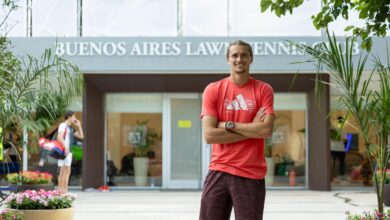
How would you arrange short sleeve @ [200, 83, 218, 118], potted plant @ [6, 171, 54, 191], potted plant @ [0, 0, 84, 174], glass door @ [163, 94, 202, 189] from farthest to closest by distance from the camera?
glass door @ [163, 94, 202, 189] < potted plant @ [6, 171, 54, 191] < potted plant @ [0, 0, 84, 174] < short sleeve @ [200, 83, 218, 118]

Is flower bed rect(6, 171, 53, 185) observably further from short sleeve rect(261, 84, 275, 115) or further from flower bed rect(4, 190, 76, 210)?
short sleeve rect(261, 84, 275, 115)

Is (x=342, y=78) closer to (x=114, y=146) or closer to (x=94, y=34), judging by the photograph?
(x=94, y=34)

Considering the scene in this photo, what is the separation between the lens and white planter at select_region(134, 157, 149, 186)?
52.5ft

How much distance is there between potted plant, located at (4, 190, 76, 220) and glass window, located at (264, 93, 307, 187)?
962cm

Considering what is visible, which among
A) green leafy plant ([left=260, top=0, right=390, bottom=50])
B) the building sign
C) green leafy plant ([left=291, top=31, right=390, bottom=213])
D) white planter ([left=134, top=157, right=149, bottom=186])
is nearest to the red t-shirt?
green leafy plant ([left=291, top=31, right=390, bottom=213])

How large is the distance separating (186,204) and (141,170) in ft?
15.1

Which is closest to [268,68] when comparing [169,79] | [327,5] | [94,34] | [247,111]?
[169,79]

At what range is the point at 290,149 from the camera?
52.6 ft

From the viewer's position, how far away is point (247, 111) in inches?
147

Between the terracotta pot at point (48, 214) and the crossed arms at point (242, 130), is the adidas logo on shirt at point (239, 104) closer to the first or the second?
the crossed arms at point (242, 130)

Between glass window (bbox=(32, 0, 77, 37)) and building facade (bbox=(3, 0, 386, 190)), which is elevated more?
glass window (bbox=(32, 0, 77, 37))

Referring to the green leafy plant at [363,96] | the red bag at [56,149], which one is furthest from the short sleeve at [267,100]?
the red bag at [56,149]

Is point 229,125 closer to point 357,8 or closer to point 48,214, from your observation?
point 357,8

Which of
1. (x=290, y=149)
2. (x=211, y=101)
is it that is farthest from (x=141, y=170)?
(x=211, y=101)
